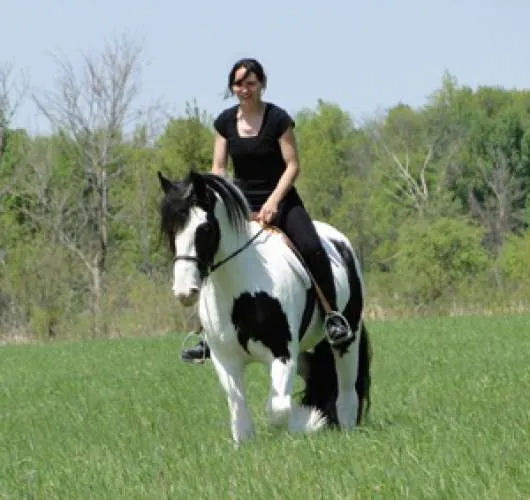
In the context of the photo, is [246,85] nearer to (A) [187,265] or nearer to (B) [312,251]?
(B) [312,251]

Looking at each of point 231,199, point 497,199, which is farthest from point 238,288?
point 497,199

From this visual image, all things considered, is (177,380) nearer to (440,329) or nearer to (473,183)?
(440,329)

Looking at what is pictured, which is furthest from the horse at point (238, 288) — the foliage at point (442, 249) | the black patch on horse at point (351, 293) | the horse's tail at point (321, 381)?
the foliage at point (442, 249)

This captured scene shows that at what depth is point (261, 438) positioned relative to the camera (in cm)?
901

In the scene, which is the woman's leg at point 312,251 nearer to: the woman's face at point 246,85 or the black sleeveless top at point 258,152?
the black sleeveless top at point 258,152

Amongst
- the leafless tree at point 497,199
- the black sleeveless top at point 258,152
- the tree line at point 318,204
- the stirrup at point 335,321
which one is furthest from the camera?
the leafless tree at point 497,199

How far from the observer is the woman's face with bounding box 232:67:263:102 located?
30.4 ft

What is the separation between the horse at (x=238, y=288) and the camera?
27.8ft

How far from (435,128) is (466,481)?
8080cm

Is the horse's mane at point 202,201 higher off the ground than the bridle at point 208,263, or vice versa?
the horse's mane at point 202,201

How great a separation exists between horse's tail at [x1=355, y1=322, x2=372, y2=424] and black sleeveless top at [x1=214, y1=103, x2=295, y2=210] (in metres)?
1.77

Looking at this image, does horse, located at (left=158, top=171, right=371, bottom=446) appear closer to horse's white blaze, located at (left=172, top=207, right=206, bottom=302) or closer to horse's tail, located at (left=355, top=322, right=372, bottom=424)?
horse's white blaze, located at (left=172, top=207, right=206, bottom=302)

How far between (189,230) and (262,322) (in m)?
0.82

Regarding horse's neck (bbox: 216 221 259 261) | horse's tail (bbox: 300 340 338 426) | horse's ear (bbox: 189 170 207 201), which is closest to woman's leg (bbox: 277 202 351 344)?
horse's neck (bbox: 216 221 259 261)
